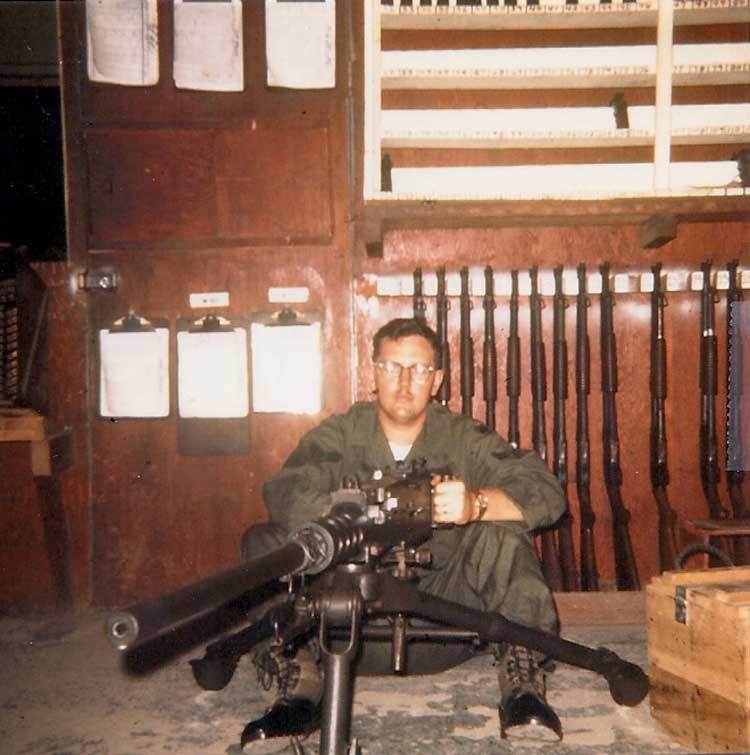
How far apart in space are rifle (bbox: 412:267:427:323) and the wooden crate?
5.12 ft

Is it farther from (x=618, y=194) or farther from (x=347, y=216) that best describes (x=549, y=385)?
(x=347, y=216)

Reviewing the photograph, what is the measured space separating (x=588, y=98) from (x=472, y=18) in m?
0.89

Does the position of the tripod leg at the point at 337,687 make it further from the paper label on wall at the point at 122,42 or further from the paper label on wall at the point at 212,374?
the paper label on wall at the point at 122,42

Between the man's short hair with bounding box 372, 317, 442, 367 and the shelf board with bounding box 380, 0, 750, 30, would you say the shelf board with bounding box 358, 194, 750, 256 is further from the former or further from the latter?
the shelf board with bounding box 380, 0, 750, 30

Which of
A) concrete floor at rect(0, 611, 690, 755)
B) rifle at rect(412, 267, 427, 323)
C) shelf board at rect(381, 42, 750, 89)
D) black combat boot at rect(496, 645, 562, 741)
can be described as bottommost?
concrete floor at rect(0, 611, 690, 755)


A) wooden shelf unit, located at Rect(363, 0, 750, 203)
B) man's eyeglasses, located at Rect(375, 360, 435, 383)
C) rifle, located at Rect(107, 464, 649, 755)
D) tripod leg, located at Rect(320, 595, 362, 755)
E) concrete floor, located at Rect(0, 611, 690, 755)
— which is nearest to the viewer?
rifle, located at Rect(107, 464, 649, 755)

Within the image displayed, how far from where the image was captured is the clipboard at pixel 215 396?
3.29 meters

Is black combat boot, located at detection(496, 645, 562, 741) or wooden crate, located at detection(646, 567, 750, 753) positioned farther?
black combat boot, located at detection(496, 645, 562, 741)

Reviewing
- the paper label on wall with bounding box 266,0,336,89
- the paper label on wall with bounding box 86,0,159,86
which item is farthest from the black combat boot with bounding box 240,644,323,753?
the paper label on wall with bounding box 86,0,159,86

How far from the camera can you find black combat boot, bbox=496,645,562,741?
1.88m

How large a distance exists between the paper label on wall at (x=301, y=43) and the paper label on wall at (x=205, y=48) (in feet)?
0.51

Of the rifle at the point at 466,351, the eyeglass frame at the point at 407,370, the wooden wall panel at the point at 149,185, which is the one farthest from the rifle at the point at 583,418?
the wooden wall panel at the point at 149,185

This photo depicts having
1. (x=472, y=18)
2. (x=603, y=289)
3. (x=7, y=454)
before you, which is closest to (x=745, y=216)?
(x=603, y=289)

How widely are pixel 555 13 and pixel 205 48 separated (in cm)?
156
